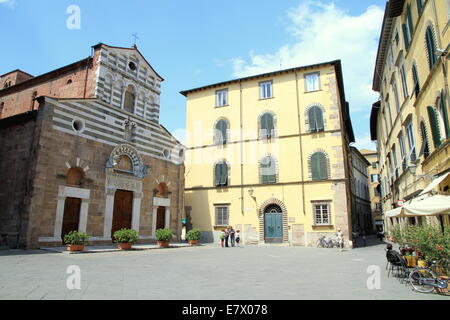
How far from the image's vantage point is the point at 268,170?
23719mm

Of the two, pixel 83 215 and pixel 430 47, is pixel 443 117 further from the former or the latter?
pixel 83 215

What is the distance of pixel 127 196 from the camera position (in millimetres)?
19125

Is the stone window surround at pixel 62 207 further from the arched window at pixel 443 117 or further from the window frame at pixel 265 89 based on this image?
the arched window at pixel 443 117

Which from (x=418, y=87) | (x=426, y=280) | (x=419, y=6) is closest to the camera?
(x=426, y=280)

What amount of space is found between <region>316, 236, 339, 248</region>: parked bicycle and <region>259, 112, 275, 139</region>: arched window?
8.46 metres

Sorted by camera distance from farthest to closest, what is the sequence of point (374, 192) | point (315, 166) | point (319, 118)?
point (374, 192)
point (319, 118)
point (315, 166)

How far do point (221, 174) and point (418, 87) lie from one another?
1527 centimetres

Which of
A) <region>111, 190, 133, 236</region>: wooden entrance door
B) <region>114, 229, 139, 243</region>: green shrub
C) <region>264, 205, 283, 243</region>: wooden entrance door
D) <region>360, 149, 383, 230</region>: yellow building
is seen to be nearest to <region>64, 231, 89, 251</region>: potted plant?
<region>114, 229, 139, 243</region>: green shrub

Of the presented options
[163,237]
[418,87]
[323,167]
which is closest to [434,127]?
[418,87]

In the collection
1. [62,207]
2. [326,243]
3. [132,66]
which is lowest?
[326,243]

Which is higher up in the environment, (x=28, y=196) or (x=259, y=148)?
(x=259, y=148)

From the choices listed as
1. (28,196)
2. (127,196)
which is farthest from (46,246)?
(127,196)

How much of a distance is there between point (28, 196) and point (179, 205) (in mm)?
10947
